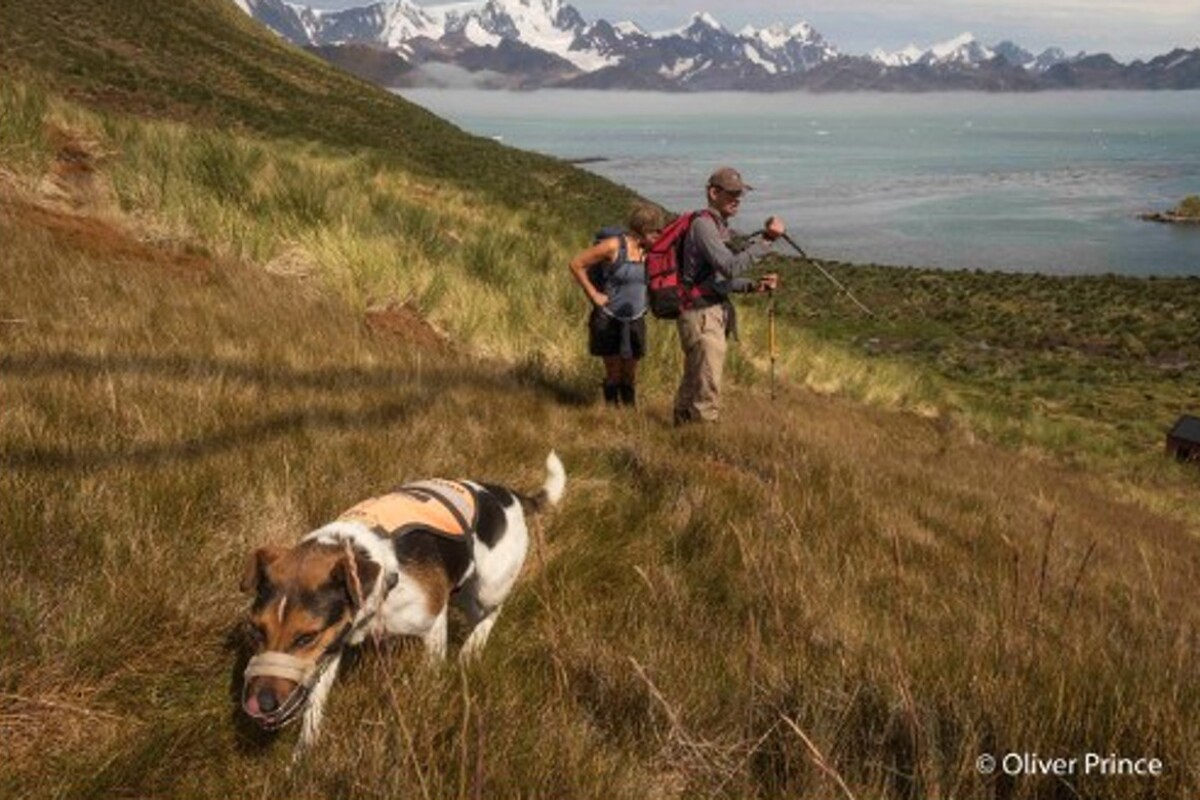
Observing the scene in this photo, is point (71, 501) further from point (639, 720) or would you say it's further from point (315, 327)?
point (315, 327)

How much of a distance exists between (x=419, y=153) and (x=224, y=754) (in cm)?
4760

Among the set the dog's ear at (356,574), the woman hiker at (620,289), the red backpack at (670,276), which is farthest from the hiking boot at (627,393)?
the dog's ear at (356,574)

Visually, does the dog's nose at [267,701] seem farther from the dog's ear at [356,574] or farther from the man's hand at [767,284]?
the man's hand at [767,284]

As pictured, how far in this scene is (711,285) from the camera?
717cm

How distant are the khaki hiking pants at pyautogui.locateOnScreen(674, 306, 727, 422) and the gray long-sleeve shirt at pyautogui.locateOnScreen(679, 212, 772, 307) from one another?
128 millimetres

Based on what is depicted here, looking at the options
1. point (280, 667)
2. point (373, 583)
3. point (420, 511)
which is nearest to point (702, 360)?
point (420, 511)

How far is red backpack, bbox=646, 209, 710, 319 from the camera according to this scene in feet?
23.6

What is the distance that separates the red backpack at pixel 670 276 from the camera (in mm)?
7199

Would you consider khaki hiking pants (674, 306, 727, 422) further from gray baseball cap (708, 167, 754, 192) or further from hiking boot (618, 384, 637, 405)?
gray baseball cap (708, 167, 754, 192)

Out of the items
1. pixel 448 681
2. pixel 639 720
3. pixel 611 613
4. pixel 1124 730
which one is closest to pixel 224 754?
pixel 448 681

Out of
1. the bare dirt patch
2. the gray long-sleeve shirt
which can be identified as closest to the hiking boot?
the gray long-sleeve shirt

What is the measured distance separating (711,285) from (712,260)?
0.25m

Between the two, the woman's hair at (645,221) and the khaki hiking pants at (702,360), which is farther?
the woman's hair at (645,221)

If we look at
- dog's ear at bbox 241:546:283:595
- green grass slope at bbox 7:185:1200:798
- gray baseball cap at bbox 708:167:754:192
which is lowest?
green grass slope at bbox 7:185:1200:798
